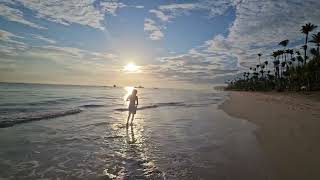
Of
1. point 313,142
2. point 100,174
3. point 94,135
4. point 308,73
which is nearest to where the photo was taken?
point 100,174

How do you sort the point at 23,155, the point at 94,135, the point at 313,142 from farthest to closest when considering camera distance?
the point at 94,135, the point at 313,142, the point at 23,155

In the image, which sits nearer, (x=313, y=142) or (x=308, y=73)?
(x=313, y=142)

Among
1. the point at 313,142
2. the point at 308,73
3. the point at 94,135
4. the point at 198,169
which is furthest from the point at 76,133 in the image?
the point at 308,73

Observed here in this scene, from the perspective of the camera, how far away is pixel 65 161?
26.9ft

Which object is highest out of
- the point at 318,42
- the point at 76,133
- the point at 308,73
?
the point at 318,42

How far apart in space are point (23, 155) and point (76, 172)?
8.92ft

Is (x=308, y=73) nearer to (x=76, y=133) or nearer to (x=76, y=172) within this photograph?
(x=76, y=133)

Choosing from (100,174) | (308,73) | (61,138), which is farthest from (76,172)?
(308,73)

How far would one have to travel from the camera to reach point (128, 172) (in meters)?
7.03

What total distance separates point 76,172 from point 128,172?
1305 millimetres

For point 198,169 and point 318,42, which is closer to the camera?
point 198,169

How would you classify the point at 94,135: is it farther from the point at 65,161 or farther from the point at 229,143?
the point at 229,143

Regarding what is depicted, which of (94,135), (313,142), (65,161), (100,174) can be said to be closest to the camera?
(100,174)

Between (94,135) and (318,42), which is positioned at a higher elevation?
(318,42)
